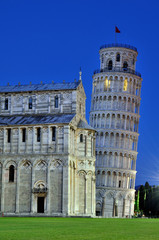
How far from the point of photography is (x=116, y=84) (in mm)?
121375

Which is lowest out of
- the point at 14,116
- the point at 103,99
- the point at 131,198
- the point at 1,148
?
the point at 131,198

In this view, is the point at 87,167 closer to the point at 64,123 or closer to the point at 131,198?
the point at 64,123

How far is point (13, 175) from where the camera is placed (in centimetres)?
7625

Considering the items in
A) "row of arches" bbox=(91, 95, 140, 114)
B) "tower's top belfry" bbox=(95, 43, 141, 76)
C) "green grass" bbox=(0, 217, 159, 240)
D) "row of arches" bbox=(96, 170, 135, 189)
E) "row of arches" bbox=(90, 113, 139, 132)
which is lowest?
"green grass" bbox=(0, 217, 159, 240)

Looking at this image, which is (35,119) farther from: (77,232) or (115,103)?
(77,232)

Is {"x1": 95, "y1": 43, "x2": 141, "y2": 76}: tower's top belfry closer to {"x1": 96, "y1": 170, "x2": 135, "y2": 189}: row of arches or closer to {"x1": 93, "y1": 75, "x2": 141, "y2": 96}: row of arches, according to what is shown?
{"x1": 93, "y1": 75, "x2": 141, "y2": 96}: row of arches

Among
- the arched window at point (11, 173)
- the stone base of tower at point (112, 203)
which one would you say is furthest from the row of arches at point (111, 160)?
the arched window at point (11, 173)

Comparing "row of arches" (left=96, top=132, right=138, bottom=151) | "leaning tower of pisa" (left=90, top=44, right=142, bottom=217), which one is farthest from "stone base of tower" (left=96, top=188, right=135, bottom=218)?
"row of arches" (left=96, top=132, right=138, bottom=151)

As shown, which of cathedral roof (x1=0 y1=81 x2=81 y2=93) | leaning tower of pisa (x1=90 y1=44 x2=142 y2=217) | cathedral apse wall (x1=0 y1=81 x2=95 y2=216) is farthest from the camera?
leaning tower of pisa (x1=90 y1=44 x2=142 y2=217)

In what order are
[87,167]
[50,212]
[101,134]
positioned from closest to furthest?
1. [50,212]
2. [87,167]
3. [101,134]

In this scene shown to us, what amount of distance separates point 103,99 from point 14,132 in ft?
155

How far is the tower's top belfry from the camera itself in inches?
4865

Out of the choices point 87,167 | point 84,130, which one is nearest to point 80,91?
point 84,130

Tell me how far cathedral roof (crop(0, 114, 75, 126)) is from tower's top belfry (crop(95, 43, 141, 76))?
47027 millimetres
